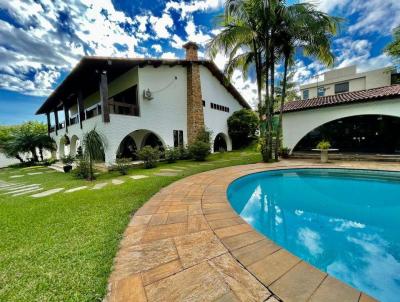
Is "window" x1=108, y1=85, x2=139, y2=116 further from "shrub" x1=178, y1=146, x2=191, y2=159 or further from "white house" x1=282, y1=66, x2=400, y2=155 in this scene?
"white house" x1=282, y1=66, x2=400, y2=155

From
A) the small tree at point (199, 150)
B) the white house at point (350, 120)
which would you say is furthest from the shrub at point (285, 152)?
the small tree at point (199, 150)

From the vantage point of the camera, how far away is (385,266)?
8.93 ft

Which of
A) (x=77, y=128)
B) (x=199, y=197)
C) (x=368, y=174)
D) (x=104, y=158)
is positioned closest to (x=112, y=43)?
(x=77, y=128)

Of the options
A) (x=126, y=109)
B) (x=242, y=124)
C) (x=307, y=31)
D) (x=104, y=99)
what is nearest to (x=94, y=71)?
(x=104, y=99)

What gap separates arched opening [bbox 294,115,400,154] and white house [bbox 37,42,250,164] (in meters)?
8.43

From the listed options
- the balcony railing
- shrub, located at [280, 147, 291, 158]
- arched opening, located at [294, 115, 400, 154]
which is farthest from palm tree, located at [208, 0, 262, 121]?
arched opening, located at [294, 115, 400, 154]

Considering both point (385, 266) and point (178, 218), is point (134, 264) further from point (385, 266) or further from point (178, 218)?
point (385, 266)

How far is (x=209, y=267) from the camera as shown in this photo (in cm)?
216

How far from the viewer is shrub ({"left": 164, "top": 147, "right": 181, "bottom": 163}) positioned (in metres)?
12.2

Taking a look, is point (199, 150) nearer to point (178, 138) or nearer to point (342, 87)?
point (178, 138)

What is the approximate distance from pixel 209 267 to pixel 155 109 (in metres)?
11.3

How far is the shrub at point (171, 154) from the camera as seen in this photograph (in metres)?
→ 12.2

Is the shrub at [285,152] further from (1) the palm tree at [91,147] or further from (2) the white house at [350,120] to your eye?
(1) the palm tree at [91,147]

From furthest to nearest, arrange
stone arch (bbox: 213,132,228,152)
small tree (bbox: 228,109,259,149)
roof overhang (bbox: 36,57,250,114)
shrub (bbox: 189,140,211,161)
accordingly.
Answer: stone arch (bbox: 213,132,228,152), small tree (bbox: 228,109,259,149), shrub (bbox: 189,140,211,161), roof overhang (bbox: 36,57,250,114)
